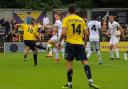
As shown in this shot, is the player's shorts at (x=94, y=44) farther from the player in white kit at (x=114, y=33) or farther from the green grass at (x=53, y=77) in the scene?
the player in white kit at (x=114, y=33)

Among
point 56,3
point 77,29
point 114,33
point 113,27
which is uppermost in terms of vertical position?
point 56,3

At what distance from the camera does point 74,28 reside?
1520 centimetres

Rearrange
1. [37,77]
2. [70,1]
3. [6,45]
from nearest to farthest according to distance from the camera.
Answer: [37,77] < [6,45] < [70,1]

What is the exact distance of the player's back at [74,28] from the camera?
1511 cm

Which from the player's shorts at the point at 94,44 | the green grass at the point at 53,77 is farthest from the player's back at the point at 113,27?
the green grass at the point at 53,77

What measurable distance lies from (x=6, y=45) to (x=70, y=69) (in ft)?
68.9

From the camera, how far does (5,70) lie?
21016 mm

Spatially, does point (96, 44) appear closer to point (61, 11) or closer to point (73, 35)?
point (73, 35)

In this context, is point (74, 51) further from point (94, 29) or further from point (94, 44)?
point (94, 29)

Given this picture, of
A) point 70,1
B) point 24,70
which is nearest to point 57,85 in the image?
point 24,70

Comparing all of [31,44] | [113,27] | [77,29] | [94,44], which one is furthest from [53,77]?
[113,27]

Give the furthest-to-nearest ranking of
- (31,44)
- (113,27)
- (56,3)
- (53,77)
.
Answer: (56,3), (113,27), (31,44), (53,77)

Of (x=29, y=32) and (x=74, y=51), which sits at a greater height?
(x=29, y=32)

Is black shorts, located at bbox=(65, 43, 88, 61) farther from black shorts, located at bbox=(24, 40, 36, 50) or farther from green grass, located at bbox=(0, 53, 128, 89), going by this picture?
black shorts, located at bbox=(24, 40, 36, 50)
